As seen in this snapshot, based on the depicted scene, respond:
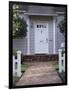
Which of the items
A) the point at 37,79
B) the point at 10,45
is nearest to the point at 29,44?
the point at 10,45

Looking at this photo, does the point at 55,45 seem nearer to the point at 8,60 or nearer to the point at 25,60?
the point at 25,60

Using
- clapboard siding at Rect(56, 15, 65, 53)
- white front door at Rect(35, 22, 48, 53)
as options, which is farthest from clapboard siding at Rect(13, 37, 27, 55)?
clapboard siding at Rect(56, 15, 65, 53)

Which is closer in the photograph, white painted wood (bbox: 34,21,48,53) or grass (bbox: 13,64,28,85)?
grass (bbox: 13,64,28,85)

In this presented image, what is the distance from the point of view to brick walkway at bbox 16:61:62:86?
3285 mm

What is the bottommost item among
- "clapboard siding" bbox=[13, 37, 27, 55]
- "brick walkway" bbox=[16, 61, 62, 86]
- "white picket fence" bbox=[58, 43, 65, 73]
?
"brick walkway" bbox=[16, 61, 62, 86]

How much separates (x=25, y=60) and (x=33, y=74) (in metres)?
0.27

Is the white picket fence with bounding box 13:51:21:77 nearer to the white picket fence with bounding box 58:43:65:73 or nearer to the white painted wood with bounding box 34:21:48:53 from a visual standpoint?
the white painted wood with bounding box 34:21:48:53

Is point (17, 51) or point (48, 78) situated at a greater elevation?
point (17, 51)

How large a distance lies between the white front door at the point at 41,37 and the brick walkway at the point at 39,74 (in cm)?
23

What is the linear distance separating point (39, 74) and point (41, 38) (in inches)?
23.4

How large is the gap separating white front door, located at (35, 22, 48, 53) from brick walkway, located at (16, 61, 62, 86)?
9.1 inches

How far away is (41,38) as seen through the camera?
3332mm

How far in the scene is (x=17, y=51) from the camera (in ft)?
10.6

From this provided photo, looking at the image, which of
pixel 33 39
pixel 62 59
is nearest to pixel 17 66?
pixel 33 39
